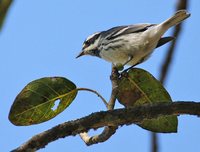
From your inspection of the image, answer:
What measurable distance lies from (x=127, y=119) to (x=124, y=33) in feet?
12.7

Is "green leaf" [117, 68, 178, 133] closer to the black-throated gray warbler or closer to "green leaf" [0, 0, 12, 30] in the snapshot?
the black-throated gray warbler

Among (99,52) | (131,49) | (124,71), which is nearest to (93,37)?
(99,52)

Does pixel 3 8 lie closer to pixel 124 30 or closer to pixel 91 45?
pixel 124 30

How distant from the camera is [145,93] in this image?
4.28 metres

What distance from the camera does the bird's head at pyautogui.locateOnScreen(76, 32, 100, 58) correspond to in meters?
7.29

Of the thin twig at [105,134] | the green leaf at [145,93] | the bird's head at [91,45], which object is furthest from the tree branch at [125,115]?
the bird's head at [91,45]

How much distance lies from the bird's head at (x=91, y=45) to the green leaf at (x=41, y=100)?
3136 mm

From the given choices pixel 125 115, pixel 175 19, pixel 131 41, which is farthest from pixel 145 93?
pixel 131 41

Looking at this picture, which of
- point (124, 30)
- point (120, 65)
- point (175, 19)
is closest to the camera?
point (120, 65)

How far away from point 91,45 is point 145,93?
3.34 metres

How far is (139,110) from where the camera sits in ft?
10.2

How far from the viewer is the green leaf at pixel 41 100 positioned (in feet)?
12.5

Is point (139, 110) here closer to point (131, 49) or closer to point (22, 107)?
point (22, 107)

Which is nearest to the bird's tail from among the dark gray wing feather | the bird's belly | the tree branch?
the dark gray wing feather
